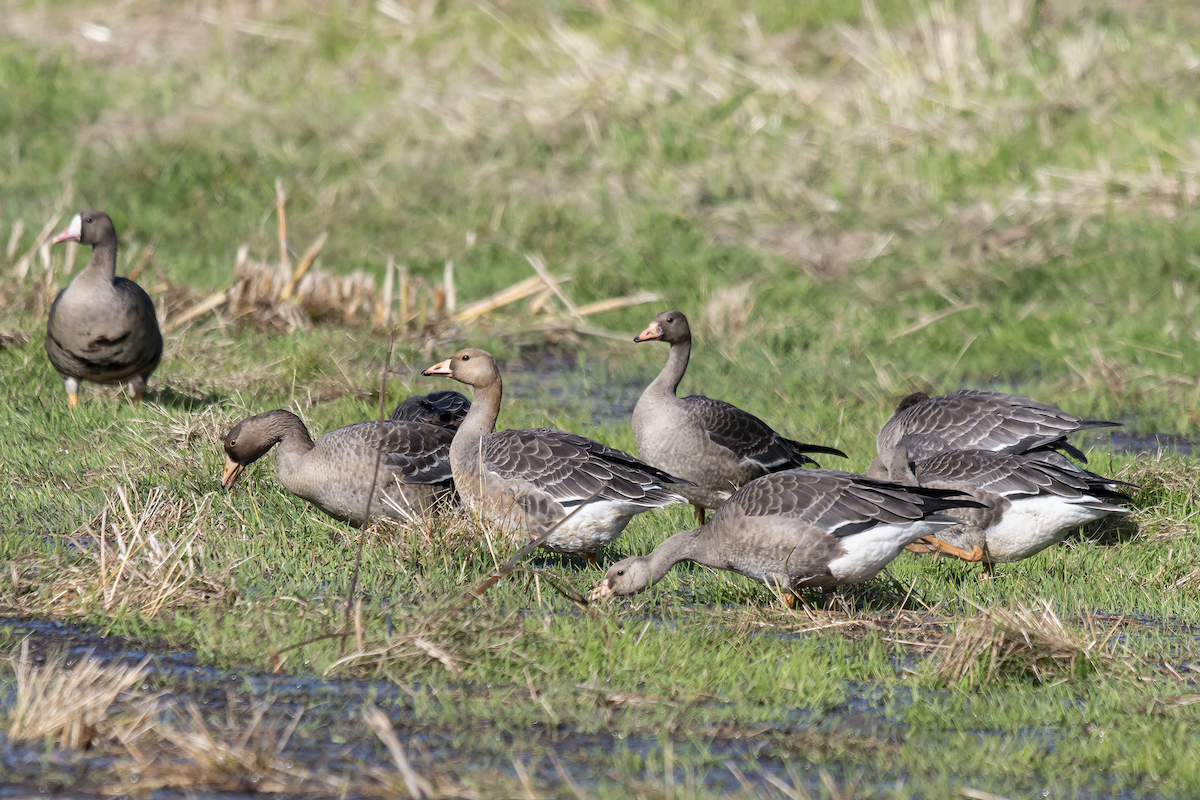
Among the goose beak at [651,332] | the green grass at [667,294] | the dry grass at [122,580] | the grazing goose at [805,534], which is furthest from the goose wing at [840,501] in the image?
the goose beak at [651,332]

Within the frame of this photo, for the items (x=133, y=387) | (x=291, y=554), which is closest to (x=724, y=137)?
(x=133, y=387)

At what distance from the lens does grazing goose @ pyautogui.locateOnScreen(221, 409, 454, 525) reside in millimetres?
7848

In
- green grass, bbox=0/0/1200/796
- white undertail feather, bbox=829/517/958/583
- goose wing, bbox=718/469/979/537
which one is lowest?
green grass, bbox=0/0/1200/796

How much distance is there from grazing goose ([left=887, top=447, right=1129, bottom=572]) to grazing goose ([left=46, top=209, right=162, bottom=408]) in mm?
5300

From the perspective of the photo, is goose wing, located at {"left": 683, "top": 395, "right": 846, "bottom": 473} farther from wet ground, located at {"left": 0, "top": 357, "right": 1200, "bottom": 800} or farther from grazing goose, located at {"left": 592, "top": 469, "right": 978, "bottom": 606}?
wet ground, located at {"left": 0, "top": 357, "right": 1200, "bottom": 800}

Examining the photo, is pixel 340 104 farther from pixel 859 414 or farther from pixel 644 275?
pixel 859 414

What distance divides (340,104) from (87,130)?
10.6ft

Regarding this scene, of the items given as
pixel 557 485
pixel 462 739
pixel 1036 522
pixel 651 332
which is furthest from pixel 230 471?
pixel 1036 522

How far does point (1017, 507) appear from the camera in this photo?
25.1 feet

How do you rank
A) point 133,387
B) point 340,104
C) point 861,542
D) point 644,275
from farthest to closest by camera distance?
point 340,104, point 644,275, point 133,387, point 861,542

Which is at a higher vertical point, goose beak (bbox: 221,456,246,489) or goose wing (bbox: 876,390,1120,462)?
goose wing (bbox: 876,390,1120,462)

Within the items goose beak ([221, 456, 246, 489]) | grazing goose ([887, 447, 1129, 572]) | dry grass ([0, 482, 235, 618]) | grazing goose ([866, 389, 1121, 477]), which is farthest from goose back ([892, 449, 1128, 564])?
goose beak ([221, 456, 246, 489])

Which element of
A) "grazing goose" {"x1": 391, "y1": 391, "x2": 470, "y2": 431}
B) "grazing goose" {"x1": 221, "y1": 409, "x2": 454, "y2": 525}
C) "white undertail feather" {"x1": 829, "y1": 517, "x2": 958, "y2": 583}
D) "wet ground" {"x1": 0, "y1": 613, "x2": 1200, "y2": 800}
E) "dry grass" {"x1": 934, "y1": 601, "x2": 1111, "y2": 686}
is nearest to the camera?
"wet ground" {"x1": 0, "y1": 613, "x2": 1200, "y2": 800}

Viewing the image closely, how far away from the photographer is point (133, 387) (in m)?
10.3
